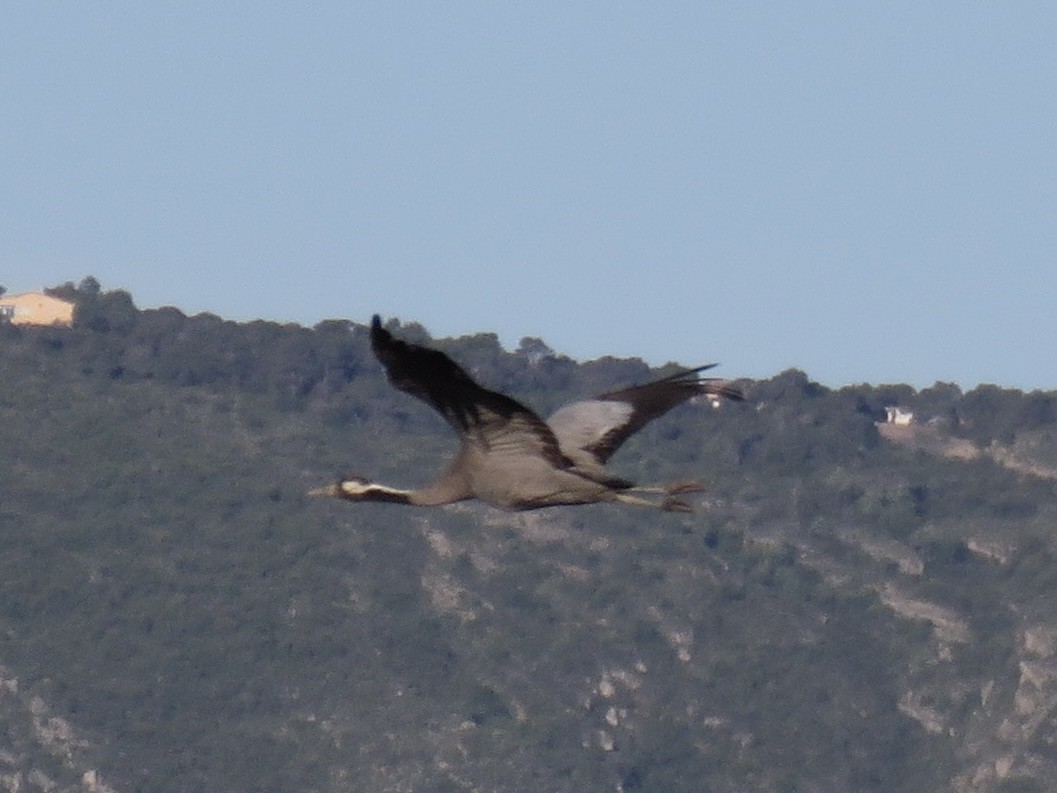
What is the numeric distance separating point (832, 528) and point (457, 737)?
68.1ft

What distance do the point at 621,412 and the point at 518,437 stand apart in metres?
2.16

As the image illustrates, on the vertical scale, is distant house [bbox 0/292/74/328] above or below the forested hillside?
above

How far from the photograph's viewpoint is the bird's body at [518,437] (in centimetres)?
1432

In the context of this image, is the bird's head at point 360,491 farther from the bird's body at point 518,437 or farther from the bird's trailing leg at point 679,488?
the bird's trailing leg at point 679,488

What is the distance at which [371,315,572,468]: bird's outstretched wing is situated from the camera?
1400cm

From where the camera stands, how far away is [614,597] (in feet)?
284

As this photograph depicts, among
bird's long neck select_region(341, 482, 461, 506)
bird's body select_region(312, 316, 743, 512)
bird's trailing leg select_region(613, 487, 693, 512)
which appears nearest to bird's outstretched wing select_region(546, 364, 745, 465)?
bird's body select_region(312, 316, 743, 512)

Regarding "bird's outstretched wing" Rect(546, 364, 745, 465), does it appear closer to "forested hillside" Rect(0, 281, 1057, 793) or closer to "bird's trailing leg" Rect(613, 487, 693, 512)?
"bird's trailing leg" Rect(613, 487, 693, 512)

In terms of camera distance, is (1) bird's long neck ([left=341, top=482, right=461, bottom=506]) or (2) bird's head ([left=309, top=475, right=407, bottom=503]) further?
(2) bird's head ([left=309, top=475, right=407, bottom=503])

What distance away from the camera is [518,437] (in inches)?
595

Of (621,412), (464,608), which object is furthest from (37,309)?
(621,412)

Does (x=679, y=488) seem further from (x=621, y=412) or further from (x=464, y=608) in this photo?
(x=464, y=608)

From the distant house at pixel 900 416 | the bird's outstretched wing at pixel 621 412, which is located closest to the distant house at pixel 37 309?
the distant house at pixel 900 416

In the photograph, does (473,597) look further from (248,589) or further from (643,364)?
(643,364)
